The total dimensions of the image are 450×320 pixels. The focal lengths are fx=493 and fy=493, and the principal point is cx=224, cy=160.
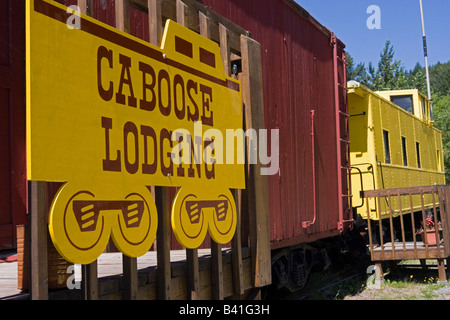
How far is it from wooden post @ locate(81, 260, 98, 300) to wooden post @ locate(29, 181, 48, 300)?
0.26 meters

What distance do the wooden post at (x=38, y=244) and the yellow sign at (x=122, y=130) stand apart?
0.07 meters

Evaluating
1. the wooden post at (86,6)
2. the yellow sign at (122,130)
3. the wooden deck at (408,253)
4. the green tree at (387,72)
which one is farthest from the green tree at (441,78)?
the wooden post at (86,6)

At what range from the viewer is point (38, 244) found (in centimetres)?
233

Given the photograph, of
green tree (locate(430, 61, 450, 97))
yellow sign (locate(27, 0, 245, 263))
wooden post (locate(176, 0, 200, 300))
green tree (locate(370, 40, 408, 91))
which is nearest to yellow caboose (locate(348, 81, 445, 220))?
yellow sign (locate(27, 0, 245, 263))

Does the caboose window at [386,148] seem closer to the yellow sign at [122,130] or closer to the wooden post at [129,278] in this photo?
the yellow sign at [122,130]

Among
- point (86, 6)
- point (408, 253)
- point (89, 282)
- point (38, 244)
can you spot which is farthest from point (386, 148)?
point (38, 244)

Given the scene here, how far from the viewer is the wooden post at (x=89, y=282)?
2.61 m

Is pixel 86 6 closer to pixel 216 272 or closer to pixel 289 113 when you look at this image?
pixel 216 272

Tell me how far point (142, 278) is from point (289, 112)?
3553 millimetres

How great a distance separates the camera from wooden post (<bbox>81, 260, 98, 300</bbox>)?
103 inches

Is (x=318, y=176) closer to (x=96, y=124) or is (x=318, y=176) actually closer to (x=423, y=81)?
(x=96, y=124)

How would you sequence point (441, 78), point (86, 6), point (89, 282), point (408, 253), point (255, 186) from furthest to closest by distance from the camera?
1. point (441, 78)
2. point (408, 253)
3. point (255, 186)
4. point (86, 6)
5. point (89, 282)

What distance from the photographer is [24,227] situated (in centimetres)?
256

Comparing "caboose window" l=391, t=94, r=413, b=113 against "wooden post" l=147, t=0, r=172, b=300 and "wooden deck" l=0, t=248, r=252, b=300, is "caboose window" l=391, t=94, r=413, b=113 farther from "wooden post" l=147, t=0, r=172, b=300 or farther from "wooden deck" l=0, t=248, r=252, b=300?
"wooden post" l=147, t=0, r=172, b=300
